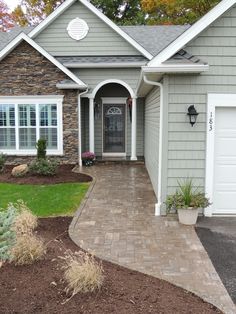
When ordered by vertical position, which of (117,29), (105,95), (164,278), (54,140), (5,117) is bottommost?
(164,278)

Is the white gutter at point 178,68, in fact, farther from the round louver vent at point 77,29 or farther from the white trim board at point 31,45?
the round louver vent at point 77,29

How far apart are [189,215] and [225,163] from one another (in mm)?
1392

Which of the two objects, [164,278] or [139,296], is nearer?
[139,296]

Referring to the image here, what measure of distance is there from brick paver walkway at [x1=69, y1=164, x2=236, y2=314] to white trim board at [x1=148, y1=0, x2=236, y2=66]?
3.10 metres

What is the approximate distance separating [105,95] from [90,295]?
1331 centimetres

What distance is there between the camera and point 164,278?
4402 mm

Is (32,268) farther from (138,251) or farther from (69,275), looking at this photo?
(138,251)

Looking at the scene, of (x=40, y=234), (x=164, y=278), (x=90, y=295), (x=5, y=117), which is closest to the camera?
(x=90, y=295)

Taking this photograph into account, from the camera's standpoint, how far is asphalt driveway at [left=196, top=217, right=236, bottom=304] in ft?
14.8

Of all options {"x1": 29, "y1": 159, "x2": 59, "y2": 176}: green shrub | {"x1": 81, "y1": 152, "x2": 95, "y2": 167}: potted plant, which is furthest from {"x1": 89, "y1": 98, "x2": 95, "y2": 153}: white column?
{"x1": 29, "y1": 159, "x2": 59, "y2": 176}: green shrub

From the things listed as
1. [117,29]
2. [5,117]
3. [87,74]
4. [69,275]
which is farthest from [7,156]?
[69,275]

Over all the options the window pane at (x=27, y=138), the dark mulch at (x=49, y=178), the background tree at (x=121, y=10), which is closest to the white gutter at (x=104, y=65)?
the window pane at (x=27, y=138)

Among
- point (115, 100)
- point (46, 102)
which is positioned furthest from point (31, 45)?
point (115, 100)

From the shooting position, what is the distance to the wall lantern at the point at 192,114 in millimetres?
6754
